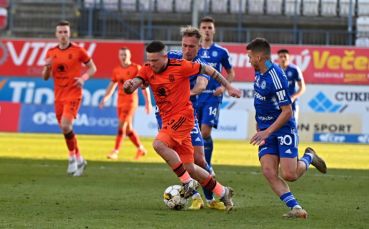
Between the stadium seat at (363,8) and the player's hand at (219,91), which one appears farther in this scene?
the stadium seat at (363,8)

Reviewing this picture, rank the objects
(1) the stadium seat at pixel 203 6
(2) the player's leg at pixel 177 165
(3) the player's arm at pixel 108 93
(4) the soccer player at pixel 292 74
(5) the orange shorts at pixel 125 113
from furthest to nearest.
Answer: (1) the stadium seat at pixel 203 6 → (5) the orange shorts at pixel 125 113 → (3) the player's arm at pixel 108 93 → (4) the soccer player at pixel 292 74 → (2) the player's leg at pixel 177 165

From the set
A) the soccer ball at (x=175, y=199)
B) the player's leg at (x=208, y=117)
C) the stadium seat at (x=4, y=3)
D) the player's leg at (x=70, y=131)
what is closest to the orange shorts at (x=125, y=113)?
the player's leg at (x=70, y=131)

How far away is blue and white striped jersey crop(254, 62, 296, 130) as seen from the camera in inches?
407

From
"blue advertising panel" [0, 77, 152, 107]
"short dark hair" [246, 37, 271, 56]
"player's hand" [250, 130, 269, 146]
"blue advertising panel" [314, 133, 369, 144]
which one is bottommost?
"blue advertising panel" [314, 133, 369, 144]

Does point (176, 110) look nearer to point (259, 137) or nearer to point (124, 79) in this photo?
point (259, 137)

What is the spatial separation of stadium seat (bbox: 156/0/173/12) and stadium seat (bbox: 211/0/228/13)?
1867 mm

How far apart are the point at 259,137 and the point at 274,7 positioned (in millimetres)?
32200

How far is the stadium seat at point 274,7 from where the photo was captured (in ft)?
136

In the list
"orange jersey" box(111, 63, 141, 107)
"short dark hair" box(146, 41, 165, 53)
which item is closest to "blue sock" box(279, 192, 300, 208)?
"short dark hair" box(146, 41, 165, 53)

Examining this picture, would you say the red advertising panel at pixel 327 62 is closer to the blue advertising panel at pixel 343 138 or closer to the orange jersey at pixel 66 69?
the blue advertising panel at pixel 343 138

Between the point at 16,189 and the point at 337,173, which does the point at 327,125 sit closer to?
the point at 337,173

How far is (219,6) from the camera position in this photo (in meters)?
41.5

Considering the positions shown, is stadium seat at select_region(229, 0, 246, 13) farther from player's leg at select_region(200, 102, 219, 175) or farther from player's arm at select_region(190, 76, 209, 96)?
player's arm at select_region(190, 76, 209, 96)

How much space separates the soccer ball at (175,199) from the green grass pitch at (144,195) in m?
0.10
